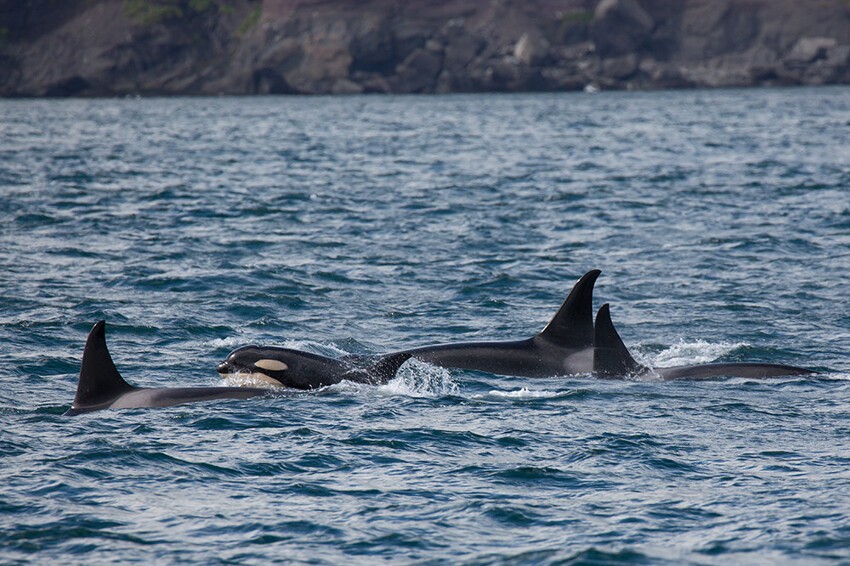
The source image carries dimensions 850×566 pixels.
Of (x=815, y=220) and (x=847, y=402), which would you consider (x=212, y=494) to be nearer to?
(x=847, y=402)

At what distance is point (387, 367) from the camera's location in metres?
16.0

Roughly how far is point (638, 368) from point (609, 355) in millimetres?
412

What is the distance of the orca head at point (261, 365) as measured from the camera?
15.5 meters

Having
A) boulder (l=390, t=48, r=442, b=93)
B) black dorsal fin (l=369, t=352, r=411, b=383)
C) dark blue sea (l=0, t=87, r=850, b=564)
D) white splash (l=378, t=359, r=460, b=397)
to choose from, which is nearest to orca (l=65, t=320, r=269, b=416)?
dark blue sea (l=0, t=87, r=850, b=564)

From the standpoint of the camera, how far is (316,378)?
15727mm

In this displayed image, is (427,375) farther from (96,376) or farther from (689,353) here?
(689,353)

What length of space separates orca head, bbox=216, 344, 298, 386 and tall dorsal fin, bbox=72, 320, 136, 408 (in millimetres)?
1457

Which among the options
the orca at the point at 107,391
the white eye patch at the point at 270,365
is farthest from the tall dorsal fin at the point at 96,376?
the white eye patch at the point at 270,365

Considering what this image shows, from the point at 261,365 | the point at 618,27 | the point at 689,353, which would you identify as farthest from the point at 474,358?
the point at 618,27

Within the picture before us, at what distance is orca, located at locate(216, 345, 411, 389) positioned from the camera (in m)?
15.6

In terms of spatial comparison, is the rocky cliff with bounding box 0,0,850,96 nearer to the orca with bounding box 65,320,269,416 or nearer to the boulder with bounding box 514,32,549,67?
the boulder with bounding box 514,32,549,67

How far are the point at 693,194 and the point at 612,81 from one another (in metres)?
135

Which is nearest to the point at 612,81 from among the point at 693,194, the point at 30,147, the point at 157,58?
the point at 157,58

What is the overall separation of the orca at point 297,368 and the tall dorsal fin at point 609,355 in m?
2.68
